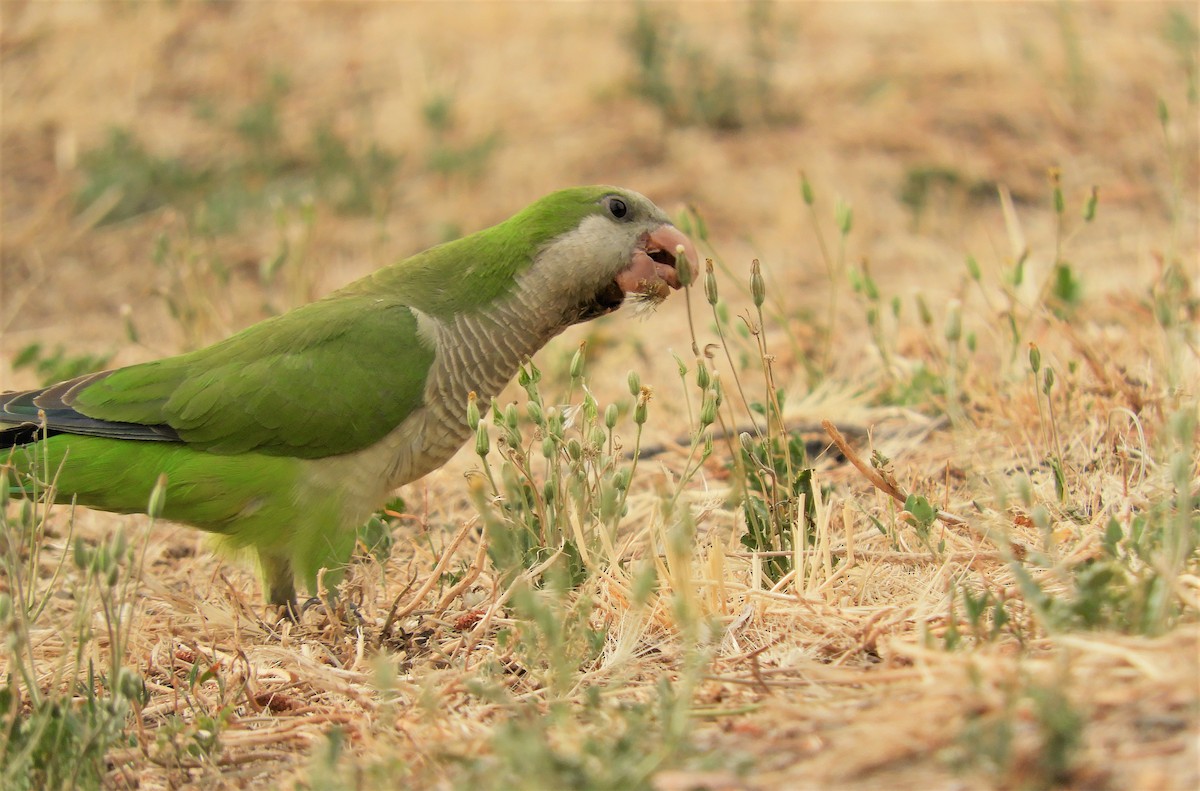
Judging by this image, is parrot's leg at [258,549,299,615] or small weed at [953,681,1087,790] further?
parrot's leg at [258,549,299,615]

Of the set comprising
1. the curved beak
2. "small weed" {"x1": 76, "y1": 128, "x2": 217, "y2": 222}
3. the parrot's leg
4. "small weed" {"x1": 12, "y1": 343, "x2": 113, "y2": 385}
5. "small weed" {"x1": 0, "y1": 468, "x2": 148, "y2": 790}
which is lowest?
the parrot's leg

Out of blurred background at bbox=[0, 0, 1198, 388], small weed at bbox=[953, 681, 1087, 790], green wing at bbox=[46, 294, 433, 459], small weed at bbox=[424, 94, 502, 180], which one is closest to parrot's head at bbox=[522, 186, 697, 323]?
green wing at bbox=[46, 294, 433, 459]

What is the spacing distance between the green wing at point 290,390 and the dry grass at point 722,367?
40 centimetres

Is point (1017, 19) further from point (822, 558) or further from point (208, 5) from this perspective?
point (822, 558)

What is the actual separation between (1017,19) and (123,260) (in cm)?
691

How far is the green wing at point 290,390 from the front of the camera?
3.75 meters

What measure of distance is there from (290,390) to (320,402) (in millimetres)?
109

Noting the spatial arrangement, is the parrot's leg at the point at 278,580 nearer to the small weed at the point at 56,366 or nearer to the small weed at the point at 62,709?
the small weed at the point at 62,709

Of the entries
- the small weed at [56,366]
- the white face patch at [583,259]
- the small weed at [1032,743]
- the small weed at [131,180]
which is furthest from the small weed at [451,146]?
the small weed at [1032,743]

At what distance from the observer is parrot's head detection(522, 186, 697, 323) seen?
4004 millimetres

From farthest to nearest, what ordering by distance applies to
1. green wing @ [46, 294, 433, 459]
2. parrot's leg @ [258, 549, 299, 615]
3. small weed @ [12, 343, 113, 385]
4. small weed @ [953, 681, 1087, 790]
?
small weed @ [12, 343, 113, 385] < parrot's leg @ [258, 549, 299, 615] < green wing @ [46, 294, 433, 459] < small weed @ [953, 681, 1087, 790]

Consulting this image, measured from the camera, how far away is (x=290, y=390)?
3.77 meters

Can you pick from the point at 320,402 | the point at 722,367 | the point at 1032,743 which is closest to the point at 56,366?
the point at 320,402

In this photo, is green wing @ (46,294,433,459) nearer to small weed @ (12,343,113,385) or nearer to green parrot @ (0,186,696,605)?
green parrot @ (0,186,696,605)
